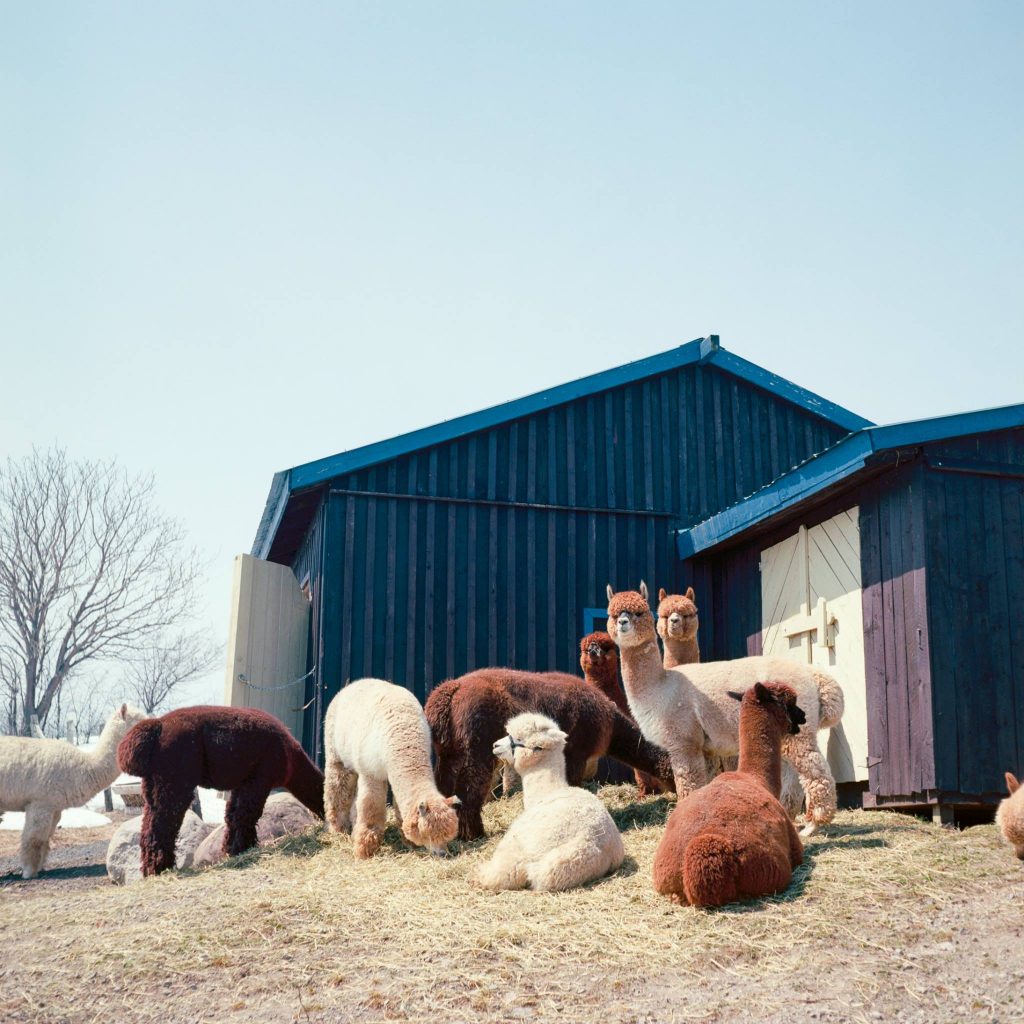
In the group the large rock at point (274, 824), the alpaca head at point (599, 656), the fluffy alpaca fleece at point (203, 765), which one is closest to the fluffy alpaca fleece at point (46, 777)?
the large rock at point (274, 824)

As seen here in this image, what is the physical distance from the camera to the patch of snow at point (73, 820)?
18375 mm

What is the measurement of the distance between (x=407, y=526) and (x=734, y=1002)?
813 cm

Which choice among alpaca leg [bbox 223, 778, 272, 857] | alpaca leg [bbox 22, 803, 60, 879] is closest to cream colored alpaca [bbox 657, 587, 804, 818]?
alpaca leg [bbox 223, 778, 272, 857]

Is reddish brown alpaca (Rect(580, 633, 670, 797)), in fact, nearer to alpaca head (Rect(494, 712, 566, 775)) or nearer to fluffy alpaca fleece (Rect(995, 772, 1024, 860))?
alpaca head (Rect(494, 712, 566, 775))

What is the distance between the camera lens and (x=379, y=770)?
9.35m

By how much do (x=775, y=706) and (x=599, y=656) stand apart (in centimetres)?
281

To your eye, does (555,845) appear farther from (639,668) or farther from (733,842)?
(639,668)

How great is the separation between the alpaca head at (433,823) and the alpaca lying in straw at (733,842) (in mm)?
1802

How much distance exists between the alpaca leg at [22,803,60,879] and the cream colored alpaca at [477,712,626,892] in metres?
5.54

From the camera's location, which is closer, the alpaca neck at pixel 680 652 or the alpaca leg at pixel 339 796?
the alpaca leg at pixel 339 796

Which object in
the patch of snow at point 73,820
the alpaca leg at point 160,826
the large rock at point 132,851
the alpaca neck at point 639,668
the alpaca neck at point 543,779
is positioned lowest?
the patch of snow at point 73,820

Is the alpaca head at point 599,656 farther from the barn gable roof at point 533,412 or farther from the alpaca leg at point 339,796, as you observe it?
the barn gable roof at point 533,412

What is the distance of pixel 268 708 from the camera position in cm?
1336

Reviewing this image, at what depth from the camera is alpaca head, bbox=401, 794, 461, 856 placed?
8.45m
